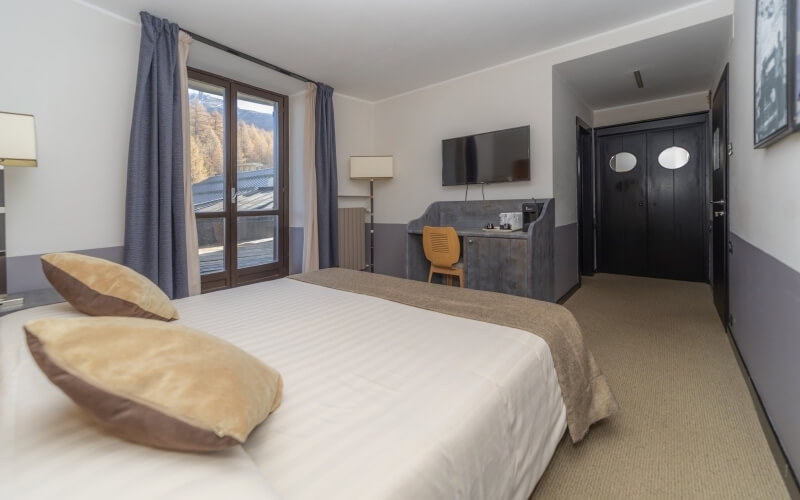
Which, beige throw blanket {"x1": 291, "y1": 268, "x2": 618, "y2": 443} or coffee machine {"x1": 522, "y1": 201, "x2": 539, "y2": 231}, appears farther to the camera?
coffee machine {"x1": 522, "y1": 201, "x2": 539, "y2": 231}

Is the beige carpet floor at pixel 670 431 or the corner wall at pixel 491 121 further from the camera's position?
the corner wall at pixel 491 121

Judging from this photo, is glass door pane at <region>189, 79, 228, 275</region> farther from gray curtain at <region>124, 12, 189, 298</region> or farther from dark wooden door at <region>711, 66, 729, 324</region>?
dark wooden door at <region>711, 66, 729, 324</region>

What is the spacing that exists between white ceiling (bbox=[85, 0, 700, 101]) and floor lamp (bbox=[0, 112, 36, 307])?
1198 mm

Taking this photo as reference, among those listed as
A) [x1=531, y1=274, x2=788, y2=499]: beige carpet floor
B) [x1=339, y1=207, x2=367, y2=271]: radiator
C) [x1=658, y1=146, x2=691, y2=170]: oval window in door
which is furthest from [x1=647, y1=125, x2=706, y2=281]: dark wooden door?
→ [x1=339, y1=207, x2=367, y2=271]: radiator

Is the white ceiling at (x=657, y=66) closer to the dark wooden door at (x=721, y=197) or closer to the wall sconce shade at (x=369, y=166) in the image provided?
the dark wooden door at (x=721, y=197)

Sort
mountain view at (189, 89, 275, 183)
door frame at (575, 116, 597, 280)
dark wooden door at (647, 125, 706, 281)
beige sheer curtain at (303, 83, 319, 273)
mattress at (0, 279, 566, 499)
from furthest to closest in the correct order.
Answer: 1. door frame at (575, 116, 597, 280)
2. dark wooden door at (647, 125, 706, 281)
3. beige sheer curtain at (303, 83, 319, 273)
4. mountain view at (189, 89, 275, 183)
5. mattress at (0, 279, 566, 499)

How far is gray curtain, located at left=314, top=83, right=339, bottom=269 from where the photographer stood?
406 centimetres

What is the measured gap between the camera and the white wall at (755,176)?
139cm

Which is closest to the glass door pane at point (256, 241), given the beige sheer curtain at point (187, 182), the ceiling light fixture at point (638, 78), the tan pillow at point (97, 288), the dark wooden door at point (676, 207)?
the beige sheer curtain at point (187, 182)

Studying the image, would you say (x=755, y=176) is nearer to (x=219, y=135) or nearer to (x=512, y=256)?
(x=512, y=256)

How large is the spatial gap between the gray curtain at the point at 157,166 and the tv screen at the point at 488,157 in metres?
2.57

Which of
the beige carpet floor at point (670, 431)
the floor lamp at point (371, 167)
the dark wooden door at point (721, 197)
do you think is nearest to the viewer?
the beige carpet floor at point (670, 431)

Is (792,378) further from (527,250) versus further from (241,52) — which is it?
(241,52)

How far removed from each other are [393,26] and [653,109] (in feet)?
12.7
